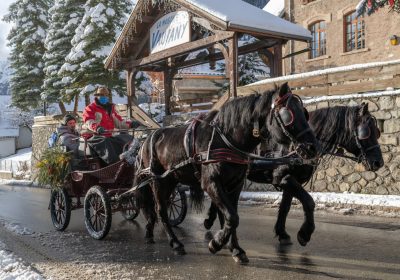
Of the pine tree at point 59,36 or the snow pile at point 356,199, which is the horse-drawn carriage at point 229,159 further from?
the pine tree at point 59,36

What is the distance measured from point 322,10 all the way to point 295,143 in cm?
2011

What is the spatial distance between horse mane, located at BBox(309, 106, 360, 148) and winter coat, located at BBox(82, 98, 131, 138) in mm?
3554

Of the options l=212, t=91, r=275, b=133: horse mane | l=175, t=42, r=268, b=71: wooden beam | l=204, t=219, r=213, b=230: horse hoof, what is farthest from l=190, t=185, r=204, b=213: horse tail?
l=175, t=42, r=268, b=71: wooden beam

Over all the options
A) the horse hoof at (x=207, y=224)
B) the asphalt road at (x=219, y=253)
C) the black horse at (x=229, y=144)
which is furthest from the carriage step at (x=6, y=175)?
the black horse at (x=229, y=144)

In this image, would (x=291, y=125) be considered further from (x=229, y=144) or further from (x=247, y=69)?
(x=247, y=69)

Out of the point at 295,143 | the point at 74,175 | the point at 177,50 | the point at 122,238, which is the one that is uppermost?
the point at 177,50

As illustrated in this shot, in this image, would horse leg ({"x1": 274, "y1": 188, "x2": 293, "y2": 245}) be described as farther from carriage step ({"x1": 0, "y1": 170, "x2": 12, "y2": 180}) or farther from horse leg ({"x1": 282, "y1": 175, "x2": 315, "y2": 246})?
carriage step ({"x1": 0, "y1": 170, "x2": 12, "y2": 180})

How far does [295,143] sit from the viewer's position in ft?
15.8

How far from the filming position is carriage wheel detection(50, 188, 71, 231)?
795cm

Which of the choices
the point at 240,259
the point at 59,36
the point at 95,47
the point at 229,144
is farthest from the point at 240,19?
the point at 59,36

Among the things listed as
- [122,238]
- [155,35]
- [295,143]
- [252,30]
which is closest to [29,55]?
[155,35]

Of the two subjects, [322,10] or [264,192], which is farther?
[322,10]

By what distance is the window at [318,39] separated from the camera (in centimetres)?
2346

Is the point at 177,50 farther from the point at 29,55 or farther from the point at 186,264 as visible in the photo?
the point at 29,55
